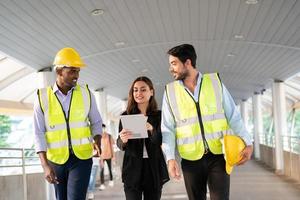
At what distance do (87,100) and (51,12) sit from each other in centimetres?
365

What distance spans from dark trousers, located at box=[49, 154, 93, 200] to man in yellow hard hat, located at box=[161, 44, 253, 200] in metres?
0.71

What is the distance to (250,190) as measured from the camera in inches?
440

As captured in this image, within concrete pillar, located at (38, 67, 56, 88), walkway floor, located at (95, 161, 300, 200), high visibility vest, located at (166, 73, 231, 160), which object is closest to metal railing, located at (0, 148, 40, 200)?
concrete pillar, located at (38, 67, 56, 88)

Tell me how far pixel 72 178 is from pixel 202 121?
1.13 m

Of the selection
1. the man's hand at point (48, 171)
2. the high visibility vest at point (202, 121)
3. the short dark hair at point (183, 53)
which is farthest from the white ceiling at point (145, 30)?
the high visibility vest at point (202, 121)

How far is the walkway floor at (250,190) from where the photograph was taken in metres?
10.2

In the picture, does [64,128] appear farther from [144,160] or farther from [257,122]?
[257,122]

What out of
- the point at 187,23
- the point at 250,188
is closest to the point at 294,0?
the point at 187,23

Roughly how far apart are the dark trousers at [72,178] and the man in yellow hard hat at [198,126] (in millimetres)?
709

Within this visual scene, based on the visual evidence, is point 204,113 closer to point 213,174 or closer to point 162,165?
point 213,174

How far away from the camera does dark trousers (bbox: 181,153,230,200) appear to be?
11.3 ft

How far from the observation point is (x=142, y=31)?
Result: 9469 mm

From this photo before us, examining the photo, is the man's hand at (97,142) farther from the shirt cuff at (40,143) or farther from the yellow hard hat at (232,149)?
the yellow hard hat at (232,149)

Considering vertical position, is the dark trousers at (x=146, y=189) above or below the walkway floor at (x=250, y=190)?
above
